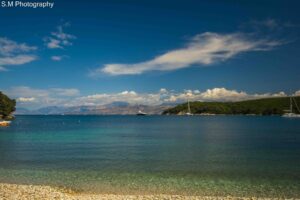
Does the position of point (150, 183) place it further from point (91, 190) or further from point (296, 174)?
point (296, 174)

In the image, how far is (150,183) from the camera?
1352 inches

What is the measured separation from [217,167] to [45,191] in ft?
75.9

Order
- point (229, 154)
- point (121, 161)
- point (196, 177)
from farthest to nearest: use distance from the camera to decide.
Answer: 1. point (229, 154)
2. point (121, 161)
3. point (196, 177)

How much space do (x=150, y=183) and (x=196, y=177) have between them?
5.89 metres

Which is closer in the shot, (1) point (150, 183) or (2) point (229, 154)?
(1) point (150, 183)

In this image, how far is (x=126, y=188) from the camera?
105ft

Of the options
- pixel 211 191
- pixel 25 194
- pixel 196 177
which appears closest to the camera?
pixel 25 194

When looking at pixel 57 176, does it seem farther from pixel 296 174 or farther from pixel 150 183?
pixel 296 174

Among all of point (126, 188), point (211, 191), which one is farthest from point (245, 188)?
point (126, 188)

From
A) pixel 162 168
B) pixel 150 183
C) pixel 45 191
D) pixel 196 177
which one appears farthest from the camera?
pixel 162 168

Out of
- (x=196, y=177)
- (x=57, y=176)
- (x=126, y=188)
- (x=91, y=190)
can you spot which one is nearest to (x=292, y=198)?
(x=196, y=177)

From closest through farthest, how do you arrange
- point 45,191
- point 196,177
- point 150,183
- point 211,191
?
point 45,191 < point 211,191 < point 150,183 < point 196,177

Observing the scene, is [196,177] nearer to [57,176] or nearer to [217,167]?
[217,167]

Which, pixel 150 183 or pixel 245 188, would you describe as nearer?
pixel 245 188
